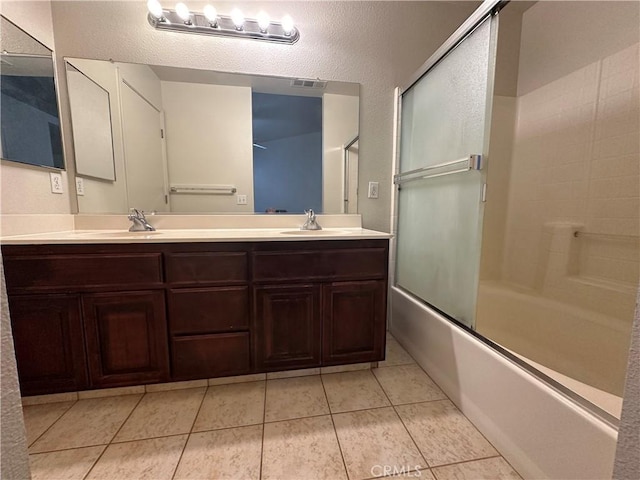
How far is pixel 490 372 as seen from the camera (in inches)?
44.1

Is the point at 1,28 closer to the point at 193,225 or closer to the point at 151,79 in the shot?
the point at 151,79

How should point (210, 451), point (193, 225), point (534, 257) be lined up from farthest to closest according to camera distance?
point (534, 257), point (193, 225), point (210, 451)

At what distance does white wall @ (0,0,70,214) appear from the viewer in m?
1.28

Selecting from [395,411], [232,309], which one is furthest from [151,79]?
[395,411]

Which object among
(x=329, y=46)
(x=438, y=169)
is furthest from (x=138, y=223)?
(x=438, y=169)

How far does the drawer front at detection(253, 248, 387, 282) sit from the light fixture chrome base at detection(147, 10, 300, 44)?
1380mm

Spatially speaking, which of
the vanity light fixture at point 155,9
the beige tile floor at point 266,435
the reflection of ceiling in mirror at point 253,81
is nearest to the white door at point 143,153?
the reflection of ceiling in mirror at point 253,81

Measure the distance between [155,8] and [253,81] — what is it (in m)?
0.62

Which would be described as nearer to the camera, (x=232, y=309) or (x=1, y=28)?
(x=1, y=28)

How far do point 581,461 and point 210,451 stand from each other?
1.24 metres

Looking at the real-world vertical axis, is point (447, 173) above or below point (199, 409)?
above

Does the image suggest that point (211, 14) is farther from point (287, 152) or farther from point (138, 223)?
point (138, 223)

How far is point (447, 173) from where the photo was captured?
57.8 inches

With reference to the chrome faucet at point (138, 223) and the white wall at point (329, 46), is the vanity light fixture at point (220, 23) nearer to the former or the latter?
the white wall at point (329, 46)
